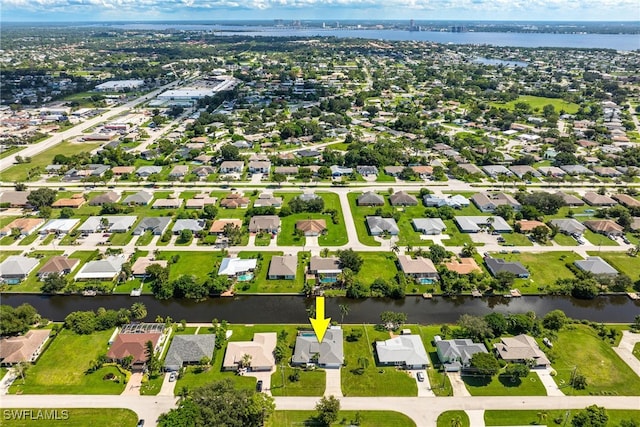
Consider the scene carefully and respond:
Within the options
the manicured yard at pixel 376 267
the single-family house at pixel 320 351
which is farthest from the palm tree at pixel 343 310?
the manicured yard at pixel 376 267

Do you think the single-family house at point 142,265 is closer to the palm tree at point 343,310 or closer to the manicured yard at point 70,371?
the manicured yard at point 70,371

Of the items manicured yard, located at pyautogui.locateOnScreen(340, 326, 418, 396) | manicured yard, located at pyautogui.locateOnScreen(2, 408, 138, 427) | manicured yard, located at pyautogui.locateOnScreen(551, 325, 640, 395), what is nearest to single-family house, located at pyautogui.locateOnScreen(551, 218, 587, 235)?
manicured yard, located at pyautogui.locateOnScreen(551, 325, 640, 395)

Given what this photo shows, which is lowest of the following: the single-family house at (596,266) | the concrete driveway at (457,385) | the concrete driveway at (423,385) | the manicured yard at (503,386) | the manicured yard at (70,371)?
the manicured yard at (70,371)

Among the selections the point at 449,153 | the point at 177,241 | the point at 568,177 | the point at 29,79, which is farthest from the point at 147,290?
the point at 29,79

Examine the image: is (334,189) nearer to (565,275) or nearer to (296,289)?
(296,289)

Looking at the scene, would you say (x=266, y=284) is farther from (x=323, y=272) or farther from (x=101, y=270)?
(x=101, y=270)

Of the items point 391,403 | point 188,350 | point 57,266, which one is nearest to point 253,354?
point 188,350
